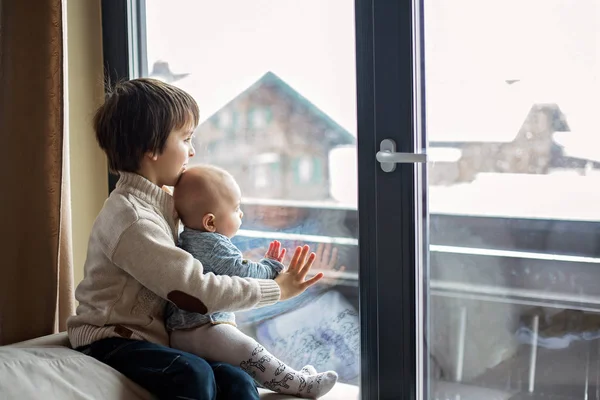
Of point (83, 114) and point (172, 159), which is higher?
point (83, 114)

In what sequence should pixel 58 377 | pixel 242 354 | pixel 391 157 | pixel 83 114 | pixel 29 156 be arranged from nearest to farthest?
pixel 58 377
pixel 242 354
pixel 391 157
pixel 29 156
pixel 83 114

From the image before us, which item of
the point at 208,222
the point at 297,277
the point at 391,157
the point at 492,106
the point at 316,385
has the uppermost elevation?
the point at 492,106

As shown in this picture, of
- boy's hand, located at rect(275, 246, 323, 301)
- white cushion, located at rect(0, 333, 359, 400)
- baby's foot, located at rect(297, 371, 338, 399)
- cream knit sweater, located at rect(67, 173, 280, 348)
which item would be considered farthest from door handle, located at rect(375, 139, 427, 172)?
white cushion, located at rect(0, 333, 359, 400)

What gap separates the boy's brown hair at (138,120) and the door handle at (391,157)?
1.62ft

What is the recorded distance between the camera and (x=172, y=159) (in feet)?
5.91

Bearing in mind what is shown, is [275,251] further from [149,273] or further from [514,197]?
[514,197]

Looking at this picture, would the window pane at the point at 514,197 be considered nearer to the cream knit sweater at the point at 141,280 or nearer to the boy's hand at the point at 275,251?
the boy's hand at the point at 275,251

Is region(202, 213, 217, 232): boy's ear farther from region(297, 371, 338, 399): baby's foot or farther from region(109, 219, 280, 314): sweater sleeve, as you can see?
region(297, 371, 338, 399): baby's foot

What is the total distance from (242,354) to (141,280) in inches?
11.5

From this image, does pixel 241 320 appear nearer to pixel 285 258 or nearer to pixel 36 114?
pixel 285 258

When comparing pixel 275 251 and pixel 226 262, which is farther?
pixel 275 251

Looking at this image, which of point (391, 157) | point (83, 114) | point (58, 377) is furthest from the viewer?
point (83, 114)

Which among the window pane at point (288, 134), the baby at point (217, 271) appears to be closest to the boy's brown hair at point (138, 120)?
the baby at point (217, 271)

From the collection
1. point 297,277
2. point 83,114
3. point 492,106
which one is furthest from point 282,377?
point 83,114
